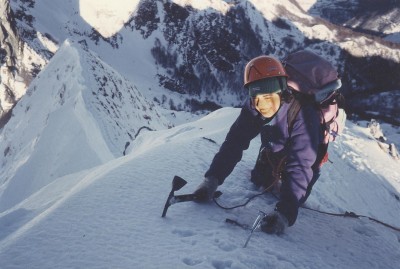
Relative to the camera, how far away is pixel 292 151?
9.12 ft

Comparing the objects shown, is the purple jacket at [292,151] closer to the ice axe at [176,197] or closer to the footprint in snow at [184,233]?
the ice axe at [176,197]

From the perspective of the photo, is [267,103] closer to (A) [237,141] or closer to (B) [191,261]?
(A) [237,141]

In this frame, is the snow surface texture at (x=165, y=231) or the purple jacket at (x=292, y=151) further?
the purple jacket at (x=292, y=151)

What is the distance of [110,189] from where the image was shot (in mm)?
Answer: 3146

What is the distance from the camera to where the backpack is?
2916mm

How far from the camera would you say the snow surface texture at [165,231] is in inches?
85.6

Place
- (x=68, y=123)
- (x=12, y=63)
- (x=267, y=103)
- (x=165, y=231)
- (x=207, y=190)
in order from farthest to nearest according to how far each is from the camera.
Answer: (x=12, y=63) → (x=68, y=123) → (x=207, y=190) → (x=267, y=103) → (x=165, y=231)

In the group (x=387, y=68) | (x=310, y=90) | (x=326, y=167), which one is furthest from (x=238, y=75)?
(x=310, y=90)

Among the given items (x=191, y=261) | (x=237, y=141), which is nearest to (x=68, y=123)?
(x=237, y=141)

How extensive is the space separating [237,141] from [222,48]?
82.1m

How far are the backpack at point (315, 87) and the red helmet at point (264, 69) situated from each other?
8.1 inches

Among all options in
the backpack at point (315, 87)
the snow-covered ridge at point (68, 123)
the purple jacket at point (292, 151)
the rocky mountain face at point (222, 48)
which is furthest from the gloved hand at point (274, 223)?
the rocky mountain face at point (222, 48)

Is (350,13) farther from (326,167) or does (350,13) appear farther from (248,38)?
(326,167)

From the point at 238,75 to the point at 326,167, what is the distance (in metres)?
72.9
